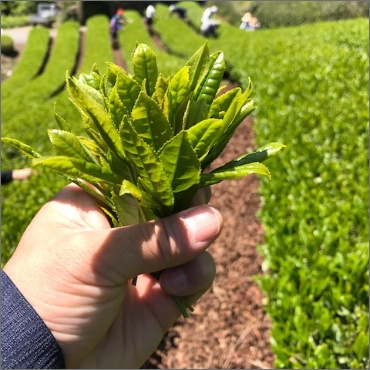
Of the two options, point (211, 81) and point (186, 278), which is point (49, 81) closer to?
point (186, 278)

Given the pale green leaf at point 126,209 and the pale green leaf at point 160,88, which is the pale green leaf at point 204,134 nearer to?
the pale green leaf at point 160,88

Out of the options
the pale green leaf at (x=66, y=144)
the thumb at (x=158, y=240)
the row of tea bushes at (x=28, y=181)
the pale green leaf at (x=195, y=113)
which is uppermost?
the pale green leaf at (x=195, y=113)

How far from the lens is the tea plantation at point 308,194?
3301 millimetres

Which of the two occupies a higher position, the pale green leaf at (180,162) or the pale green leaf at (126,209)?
the pale green leaf at (180,162)

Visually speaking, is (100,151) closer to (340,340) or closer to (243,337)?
(340,340)

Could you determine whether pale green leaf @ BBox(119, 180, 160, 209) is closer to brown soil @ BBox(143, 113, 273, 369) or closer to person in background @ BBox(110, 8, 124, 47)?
brown soil @ BBox(143, 113, 273, 369)

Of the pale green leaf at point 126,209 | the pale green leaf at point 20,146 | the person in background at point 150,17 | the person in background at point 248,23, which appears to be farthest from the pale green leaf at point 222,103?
the person in background at point 150,17

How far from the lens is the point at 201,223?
1.67 meters

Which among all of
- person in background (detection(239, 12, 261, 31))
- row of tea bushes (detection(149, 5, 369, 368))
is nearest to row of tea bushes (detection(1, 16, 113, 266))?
row of tea bushes (detection(149, 5, 369, 368))

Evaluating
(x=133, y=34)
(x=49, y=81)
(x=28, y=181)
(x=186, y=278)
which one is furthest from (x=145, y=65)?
(x=133, y=34)

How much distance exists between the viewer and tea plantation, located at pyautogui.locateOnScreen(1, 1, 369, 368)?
3.30 metres

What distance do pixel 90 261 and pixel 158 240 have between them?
289 millimetres

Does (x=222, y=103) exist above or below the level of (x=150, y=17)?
below

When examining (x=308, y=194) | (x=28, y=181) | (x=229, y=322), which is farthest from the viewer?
(x=28, y=181)
